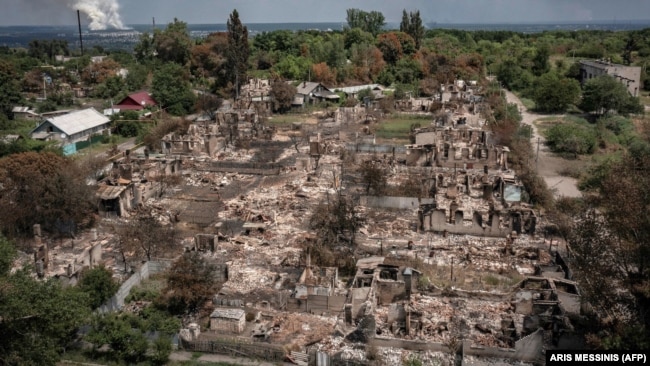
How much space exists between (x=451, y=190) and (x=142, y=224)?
45.7 feet

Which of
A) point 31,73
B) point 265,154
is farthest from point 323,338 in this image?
point 31,73

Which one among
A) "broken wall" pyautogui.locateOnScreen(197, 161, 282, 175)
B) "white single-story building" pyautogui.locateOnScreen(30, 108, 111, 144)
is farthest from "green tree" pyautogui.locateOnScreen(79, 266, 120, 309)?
"white single-story building" pyautogui.locateOnScreen(30, 108, 111, 144)

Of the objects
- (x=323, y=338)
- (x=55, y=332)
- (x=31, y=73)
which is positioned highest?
(x=31, y=73)

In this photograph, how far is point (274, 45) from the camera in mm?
74500

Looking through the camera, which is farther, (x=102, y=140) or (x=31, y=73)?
(x=31, y=73)

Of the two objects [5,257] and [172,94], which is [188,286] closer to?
[5,257]

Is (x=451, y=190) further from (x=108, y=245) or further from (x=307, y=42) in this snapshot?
(x=307, y=42)

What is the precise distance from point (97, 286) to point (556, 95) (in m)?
41.7

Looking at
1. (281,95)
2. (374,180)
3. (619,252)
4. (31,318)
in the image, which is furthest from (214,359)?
(281,95)

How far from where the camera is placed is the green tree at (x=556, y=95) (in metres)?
→ 48.4

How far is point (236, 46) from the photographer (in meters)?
51.9

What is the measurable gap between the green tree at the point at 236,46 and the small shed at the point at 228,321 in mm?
38239

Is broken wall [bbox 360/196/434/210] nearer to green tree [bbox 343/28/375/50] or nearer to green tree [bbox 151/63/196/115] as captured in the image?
green tree [bbox 151/63/196/115]

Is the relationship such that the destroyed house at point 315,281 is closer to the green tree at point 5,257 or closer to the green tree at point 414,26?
the green tree at point 5,257
